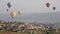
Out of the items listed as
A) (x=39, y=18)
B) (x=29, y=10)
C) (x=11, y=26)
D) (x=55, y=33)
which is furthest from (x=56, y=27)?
(x=11, y=26)

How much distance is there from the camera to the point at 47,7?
183 centimetres

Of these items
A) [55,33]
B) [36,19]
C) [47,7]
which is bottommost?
[55,33]

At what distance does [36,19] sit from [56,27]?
0.81 ft

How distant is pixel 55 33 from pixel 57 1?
1.19ft

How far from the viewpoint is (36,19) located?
1.85m

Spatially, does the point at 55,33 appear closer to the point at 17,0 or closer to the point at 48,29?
the point at 48,29

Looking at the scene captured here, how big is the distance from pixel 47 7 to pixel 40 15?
0.12m

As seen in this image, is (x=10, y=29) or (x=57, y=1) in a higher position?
(x=57, y=1)

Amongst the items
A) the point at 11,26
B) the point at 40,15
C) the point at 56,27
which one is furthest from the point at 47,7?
the point at 11,26

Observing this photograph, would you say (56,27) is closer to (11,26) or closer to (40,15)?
(40,15)

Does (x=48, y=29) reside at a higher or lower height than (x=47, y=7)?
lower

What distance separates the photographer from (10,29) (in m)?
1.85

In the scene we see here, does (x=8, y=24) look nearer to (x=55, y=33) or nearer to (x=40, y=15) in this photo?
(x=40, y=15)

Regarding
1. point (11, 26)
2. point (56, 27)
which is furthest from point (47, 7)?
point (11, 26)
